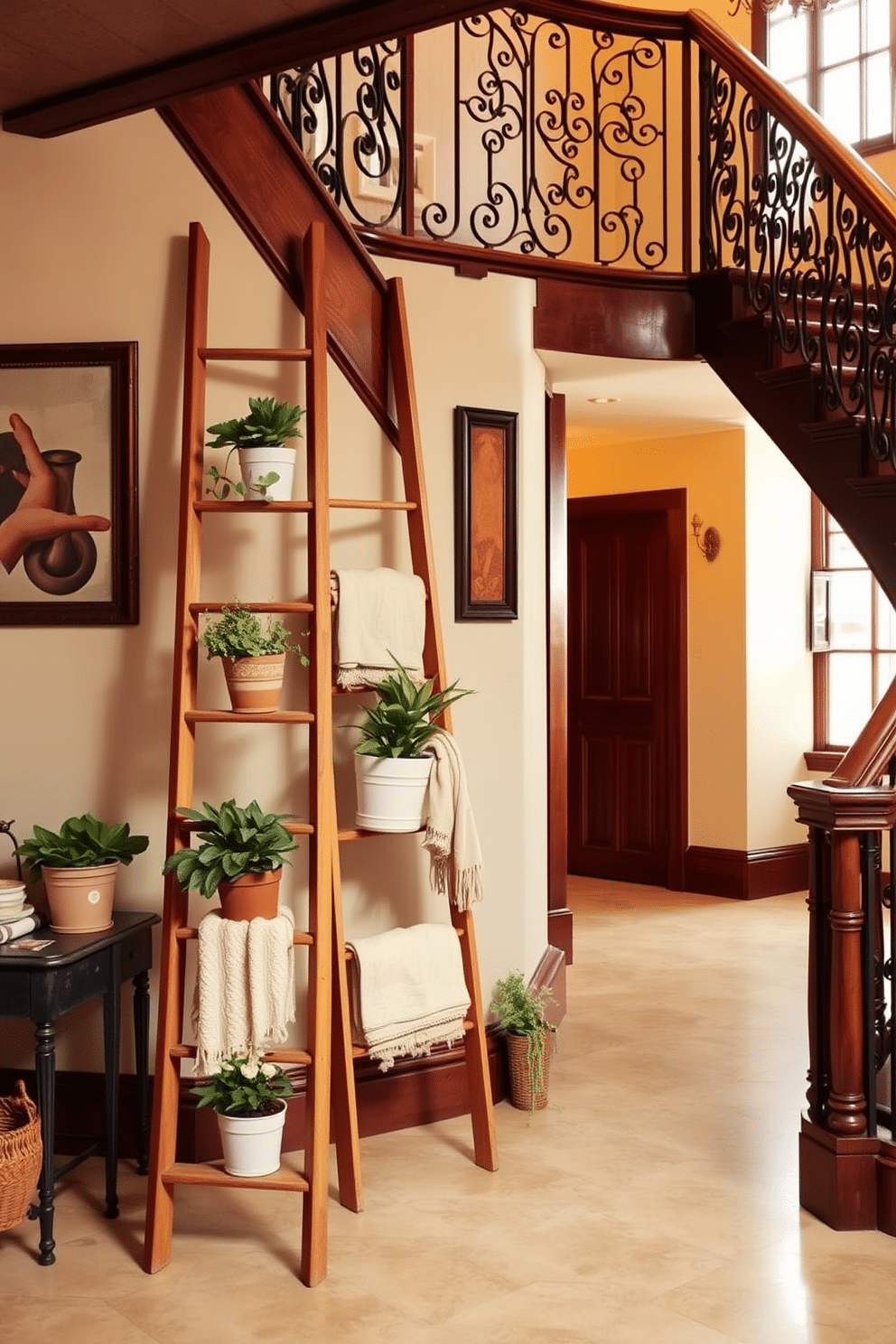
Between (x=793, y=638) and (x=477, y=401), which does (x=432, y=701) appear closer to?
(x=477, y=401)

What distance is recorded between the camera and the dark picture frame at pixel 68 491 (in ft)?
12.9

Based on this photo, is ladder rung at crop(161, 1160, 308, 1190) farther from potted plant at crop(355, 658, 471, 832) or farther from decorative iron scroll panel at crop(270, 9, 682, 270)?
decorative iron scroll panel at crop(270, 9, 682, 270)

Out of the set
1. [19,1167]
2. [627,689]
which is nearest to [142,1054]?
[19,1167]

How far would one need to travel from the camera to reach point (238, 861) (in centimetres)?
334

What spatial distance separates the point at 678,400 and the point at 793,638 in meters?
1.87

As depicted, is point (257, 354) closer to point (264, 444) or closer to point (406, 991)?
point (264, 444)

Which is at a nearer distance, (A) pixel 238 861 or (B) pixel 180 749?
(A) pixel 238 861

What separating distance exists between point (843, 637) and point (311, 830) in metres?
5.23

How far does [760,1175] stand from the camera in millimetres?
3775

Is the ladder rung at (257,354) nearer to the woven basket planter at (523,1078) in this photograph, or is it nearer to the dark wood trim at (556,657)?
the woven basket planter at (523,1078)

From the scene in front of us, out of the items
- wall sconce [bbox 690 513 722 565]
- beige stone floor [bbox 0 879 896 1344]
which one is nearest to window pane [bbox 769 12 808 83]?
wall sconce [bbox 690 513 722 565]

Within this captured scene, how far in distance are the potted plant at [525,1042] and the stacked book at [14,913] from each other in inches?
58.2

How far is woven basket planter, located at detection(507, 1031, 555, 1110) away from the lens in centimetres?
430

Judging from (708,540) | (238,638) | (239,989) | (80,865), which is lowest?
(239,989)
